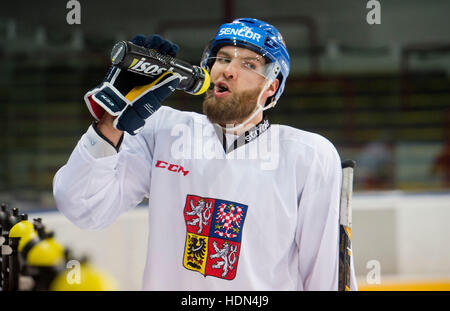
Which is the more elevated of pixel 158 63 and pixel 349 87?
pixel 349 87

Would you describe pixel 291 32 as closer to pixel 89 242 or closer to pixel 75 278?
pixel 89 242

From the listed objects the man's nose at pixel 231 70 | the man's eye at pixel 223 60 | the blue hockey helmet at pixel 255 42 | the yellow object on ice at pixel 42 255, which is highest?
the blue hockey helmet at pixel 255 42

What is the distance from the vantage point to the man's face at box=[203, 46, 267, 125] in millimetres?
1541

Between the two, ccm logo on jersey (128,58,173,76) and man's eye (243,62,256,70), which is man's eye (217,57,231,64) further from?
ccm logo on jersey (128,58,173,76)

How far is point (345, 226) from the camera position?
5.01ft

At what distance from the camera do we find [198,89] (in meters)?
1.40

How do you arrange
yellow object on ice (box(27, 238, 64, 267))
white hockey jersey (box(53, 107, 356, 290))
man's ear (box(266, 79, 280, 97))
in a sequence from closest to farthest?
white hockey jersey (box(53, 107, 356, 290))
man's ear (box(266, 79, 280, 97))
yellow object on ice (box(27, 238, 64, 267))

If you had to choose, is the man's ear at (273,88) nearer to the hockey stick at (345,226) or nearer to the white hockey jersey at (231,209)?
the white hockey jersey at (231,209)

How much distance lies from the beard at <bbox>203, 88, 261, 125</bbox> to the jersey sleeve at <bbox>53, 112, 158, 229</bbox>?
19 cm

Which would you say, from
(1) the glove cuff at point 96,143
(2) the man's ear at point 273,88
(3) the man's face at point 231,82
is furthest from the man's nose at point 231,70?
(1) the glove cuff at point 96,143

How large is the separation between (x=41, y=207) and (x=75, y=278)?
1450 mm

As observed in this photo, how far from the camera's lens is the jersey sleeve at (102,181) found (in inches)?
52.9

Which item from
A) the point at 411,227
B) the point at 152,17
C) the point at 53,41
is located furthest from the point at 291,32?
the point at 411,227

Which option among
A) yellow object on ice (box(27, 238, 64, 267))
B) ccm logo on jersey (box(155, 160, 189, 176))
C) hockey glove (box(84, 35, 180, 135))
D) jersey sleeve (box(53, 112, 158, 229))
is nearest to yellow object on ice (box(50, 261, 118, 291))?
yellow object on ice (box(27, 238, 64, 267))
